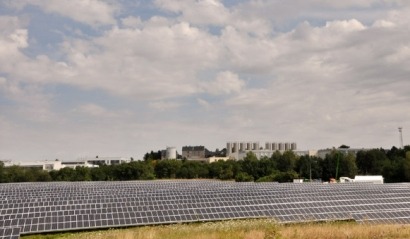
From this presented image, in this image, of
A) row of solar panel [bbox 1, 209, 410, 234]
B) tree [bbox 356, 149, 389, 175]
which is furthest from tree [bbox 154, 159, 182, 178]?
row of solar panel [bbox 1, 209, 410, 234]

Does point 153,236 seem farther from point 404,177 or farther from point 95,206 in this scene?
point 404,177

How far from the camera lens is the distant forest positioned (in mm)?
108562

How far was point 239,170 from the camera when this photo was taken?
116875mm

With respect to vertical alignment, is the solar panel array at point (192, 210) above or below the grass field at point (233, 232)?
above

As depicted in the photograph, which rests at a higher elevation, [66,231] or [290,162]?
[290,162]

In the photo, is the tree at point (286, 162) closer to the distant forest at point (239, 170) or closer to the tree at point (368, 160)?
the distant forest at point (239, 170)

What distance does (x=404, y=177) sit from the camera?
86312mm

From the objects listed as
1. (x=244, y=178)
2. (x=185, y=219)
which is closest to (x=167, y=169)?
(x=244, y=178)

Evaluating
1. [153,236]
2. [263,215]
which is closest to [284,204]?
[263,215]

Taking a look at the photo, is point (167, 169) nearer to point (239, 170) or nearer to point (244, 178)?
point (239, 170)

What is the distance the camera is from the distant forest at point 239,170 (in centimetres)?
10856

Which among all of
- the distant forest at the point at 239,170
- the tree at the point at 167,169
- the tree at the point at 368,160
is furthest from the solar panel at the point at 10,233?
the tree at the point at 368,160

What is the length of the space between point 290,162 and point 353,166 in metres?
18.7

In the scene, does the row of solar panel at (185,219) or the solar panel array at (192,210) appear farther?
the solar panel array at (192,210)
